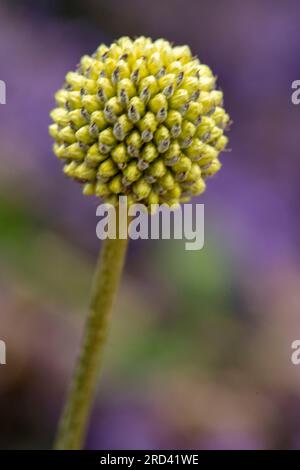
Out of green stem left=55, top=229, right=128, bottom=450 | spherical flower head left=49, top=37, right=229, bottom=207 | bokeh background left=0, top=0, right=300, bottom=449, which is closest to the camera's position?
spherical flower head left=49, top=37, right=229, bottom=207

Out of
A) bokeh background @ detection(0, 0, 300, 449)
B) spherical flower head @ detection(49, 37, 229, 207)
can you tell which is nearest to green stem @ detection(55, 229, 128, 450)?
spherical flower head @ detection(49, 37, 229, 207)

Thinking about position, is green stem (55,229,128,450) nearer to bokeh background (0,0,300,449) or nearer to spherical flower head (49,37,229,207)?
spherical flower head (49,37,229,207)

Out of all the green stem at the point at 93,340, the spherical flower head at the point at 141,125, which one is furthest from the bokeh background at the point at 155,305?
the spherical flower head at the point at 141,125

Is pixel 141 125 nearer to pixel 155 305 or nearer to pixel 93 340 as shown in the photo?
pixel 93 340

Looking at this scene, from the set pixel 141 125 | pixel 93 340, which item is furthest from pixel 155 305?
pixel 141 125
